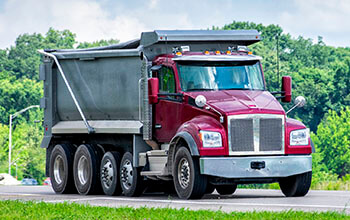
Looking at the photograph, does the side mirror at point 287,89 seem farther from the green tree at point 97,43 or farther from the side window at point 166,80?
the green tree at point 97,43

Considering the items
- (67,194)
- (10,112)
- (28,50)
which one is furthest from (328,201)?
(28,50)

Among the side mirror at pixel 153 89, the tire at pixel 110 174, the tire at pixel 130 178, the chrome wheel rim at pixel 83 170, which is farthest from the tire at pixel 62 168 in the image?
the side mirror at pixel 153 89

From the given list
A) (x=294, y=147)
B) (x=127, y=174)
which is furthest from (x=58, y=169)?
(x=294, y=147)

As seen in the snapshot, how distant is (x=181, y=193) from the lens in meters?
20.2

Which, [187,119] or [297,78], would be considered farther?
[297,78]

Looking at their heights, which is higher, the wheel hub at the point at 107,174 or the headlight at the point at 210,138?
the headlight at the point at 210,138

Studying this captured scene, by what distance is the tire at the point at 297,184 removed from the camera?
809 inches

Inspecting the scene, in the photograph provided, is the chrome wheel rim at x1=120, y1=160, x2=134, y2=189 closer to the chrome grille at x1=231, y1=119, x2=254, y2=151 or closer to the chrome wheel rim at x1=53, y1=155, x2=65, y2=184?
the chrome wheel rim at x1=53, y1=155, x2=65, y2=184

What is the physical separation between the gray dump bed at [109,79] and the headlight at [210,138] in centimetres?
290

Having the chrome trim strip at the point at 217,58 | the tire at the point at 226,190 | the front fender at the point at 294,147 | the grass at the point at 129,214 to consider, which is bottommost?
the tire at the point at 226,190

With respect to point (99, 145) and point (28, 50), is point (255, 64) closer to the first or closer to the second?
point (99, 145)

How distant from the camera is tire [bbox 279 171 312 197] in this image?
67.4 ft

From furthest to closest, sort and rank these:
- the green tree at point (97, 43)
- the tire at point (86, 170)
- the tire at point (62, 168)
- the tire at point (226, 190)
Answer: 1. the green tree at point (97, 43)
2. the tire at point (62, 168)
3. the tire at point (86, 170)
4. the tire at point (226, 190)

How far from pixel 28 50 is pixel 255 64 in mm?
139515
